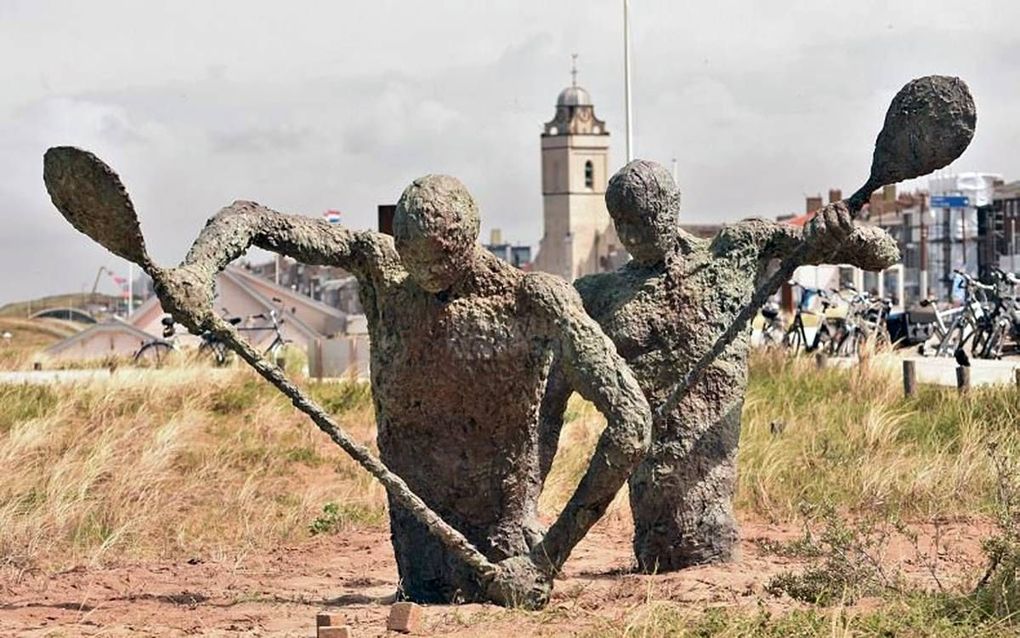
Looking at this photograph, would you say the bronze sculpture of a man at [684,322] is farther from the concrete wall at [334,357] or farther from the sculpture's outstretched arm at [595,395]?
the concrete wall at [334,357]

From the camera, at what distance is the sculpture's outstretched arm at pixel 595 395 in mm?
6449

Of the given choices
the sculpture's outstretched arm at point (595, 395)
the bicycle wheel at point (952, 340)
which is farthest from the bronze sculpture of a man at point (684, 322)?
the bicycle wheel at point (952, 340)

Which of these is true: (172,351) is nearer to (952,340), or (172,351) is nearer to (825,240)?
(952,340)

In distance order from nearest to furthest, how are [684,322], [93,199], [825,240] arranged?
[93,199]
[825,240]
[684,322]

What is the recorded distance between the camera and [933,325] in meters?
25.6

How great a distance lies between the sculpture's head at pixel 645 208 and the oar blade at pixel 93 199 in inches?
84.8

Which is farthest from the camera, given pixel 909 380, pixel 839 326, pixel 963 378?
pixel 839 326

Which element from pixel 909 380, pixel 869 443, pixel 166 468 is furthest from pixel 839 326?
pixel 166 468

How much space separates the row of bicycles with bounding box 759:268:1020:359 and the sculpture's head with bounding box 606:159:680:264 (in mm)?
13041

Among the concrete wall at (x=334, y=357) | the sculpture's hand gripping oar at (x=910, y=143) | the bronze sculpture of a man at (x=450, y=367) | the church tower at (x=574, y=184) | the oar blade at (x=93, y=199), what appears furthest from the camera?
the church tower at (x=574, y=184)

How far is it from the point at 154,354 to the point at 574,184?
107 meters

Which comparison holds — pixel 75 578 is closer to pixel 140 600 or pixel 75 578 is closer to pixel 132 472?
pixel 140 600

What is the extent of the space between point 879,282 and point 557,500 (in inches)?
1808

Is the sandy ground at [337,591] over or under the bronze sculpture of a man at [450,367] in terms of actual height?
under
